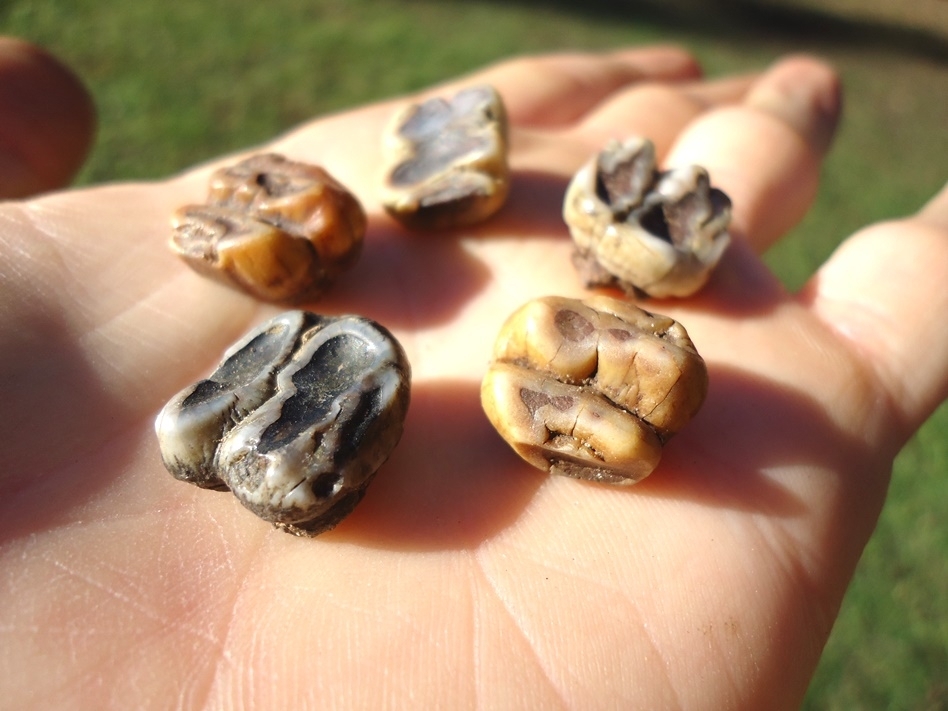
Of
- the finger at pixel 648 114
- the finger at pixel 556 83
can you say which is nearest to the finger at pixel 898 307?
the finger at pixel 648 114

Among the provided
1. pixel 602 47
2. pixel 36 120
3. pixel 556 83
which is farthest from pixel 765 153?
pixel 602 47

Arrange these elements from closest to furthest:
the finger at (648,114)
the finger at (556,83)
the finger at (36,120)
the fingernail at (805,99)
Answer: the finger at (36,120)
the fingernail at (805,99)
the finger at (648,114)
the finger at (556,83)

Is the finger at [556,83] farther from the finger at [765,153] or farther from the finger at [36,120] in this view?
the finger at [36,120]

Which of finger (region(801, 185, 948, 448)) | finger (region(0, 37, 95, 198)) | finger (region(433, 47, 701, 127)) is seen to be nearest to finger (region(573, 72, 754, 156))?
finger (region(433, 47, 701, 127))

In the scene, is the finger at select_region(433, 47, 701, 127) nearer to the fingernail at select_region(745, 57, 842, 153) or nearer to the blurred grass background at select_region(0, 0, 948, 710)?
the fingernail at select_region(745, 57, 842, 153)

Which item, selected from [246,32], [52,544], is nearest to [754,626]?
[52,544]

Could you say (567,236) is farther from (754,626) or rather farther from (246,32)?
(246,32)
